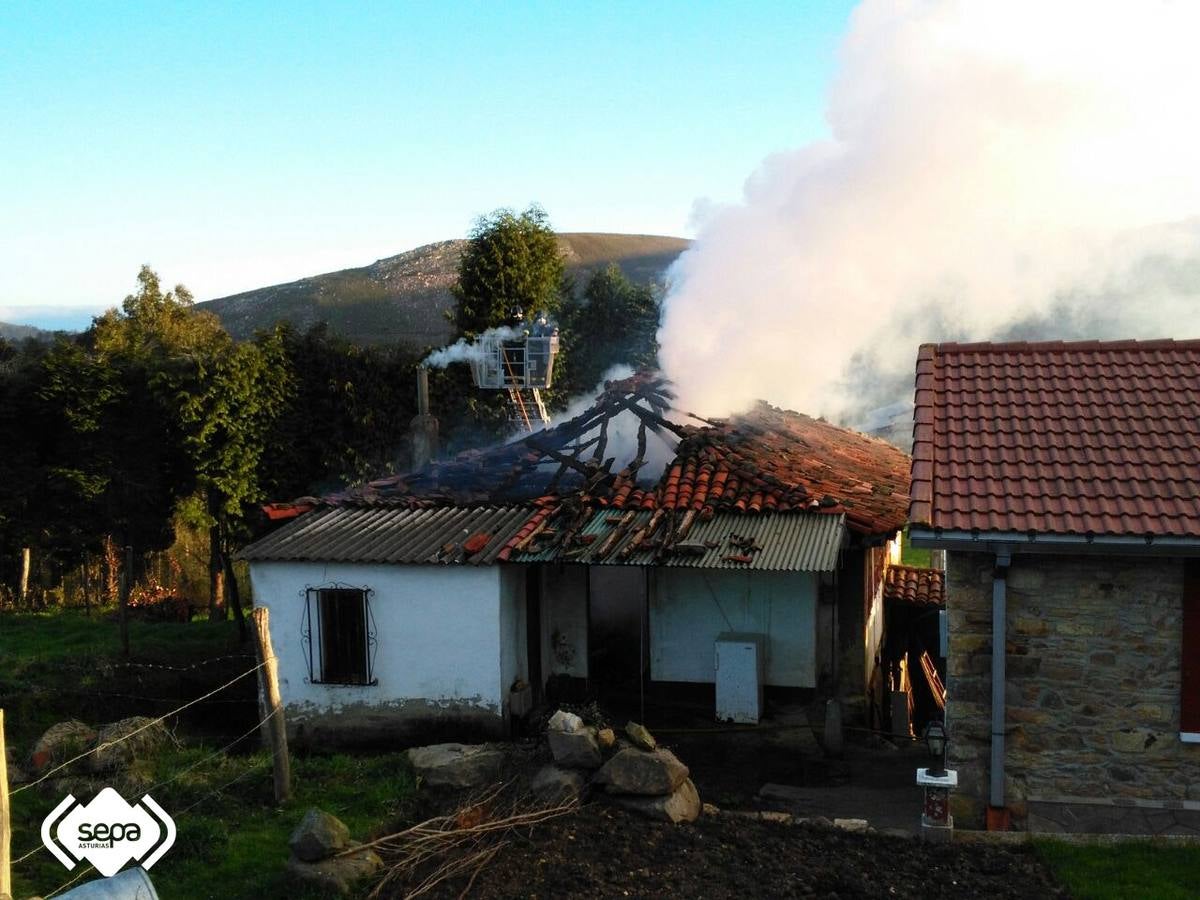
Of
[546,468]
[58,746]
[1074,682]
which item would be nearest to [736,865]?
[1074,682]

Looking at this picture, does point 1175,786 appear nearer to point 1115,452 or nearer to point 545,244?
point 1115,452

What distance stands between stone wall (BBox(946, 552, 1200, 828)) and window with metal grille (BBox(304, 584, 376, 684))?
24.3 feet

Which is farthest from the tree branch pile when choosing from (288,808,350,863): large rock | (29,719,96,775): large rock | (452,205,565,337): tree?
(452,205,565,337): tree

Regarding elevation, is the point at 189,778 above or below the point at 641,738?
below

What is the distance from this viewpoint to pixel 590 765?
30.8 feet

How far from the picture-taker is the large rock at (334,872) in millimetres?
7910

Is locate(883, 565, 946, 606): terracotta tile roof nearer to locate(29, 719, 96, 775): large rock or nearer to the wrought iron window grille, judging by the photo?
the wrought iron window grille

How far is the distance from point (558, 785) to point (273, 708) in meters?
2.91

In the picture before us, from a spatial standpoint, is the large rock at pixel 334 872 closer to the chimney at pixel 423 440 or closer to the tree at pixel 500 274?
the chimney at pixel 423 440

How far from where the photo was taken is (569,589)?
1466 cm

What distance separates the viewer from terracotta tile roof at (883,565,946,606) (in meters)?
19.0

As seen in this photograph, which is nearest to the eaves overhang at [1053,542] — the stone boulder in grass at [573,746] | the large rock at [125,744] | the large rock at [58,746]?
the stone boulder in grass at [573,746]

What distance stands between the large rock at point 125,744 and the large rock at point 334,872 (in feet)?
11.1

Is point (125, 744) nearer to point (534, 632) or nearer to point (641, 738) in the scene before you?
point (534, 632)
